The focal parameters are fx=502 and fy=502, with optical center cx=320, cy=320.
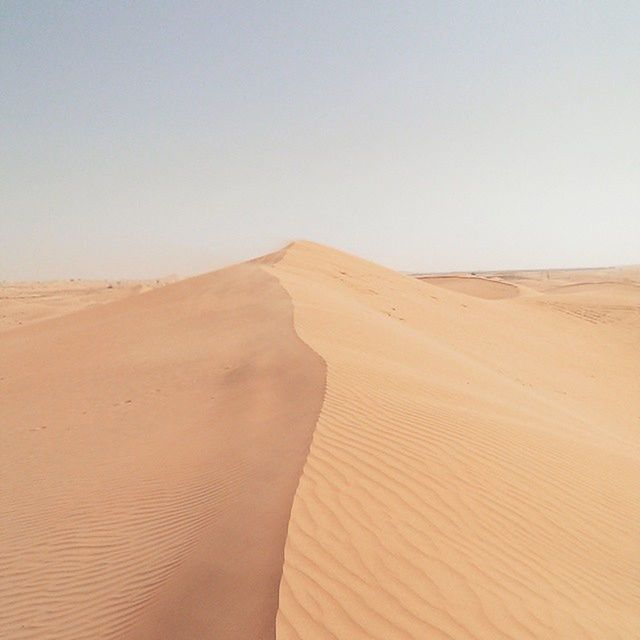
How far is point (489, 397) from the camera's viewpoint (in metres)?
7.93

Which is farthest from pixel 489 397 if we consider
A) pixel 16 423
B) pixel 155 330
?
pixel 155 330

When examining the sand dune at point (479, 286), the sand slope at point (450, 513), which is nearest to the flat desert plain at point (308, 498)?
the sand slope at point (450, 513)

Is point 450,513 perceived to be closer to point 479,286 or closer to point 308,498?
point 308,498

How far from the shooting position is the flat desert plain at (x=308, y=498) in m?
2.95

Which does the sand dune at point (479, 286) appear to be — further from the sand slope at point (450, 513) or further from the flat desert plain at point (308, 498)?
the sand slope at point (450, 513)

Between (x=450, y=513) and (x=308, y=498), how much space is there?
114cm

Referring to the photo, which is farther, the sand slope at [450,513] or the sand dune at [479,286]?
the sand dune at [479,286]

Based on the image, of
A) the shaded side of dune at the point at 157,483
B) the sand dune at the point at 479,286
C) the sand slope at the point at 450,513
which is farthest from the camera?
the sand dune at the point at 479,286

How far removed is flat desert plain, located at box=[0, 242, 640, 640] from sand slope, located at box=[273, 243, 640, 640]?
0.05 ft

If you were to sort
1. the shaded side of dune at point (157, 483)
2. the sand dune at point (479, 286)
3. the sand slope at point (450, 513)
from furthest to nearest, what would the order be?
the sand dune at point (479, 286)
the shaded side of dune at point (157, 483)
the sand slope at point (450, 513)

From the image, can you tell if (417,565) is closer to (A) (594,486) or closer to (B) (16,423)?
(A) (594,486)

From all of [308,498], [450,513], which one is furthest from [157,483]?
[450,513]

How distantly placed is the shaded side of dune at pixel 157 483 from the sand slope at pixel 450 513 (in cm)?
32

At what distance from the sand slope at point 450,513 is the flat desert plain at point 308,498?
0.05 feet
